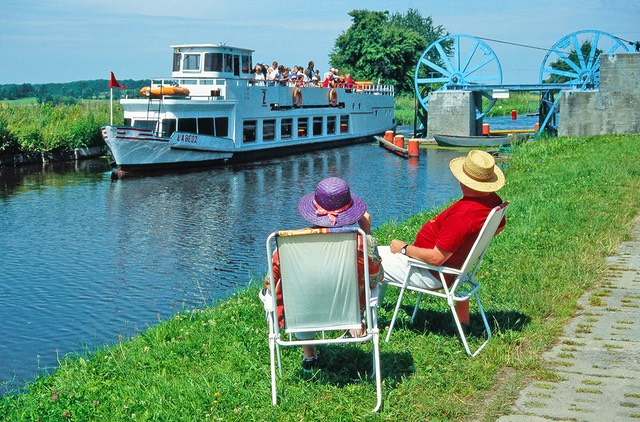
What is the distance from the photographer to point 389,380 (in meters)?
4.82

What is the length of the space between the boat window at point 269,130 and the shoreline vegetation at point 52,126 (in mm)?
6475

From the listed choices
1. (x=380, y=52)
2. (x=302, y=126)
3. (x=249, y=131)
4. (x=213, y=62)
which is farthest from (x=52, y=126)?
(x=380, y=52)

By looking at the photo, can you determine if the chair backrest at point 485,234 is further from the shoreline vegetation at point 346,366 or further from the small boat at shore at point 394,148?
the small boat at shore at point 394,148

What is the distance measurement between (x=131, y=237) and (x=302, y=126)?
2155 centimetres

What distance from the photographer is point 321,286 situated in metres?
4.51

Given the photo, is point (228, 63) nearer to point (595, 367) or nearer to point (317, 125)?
point (317, 125)

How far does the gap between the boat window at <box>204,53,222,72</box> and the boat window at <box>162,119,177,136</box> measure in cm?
311

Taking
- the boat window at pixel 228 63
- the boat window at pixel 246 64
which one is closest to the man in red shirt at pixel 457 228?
the boat window at pixel 228 63

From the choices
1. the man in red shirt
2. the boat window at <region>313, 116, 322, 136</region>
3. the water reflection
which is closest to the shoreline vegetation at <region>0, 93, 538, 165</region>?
the water reflection

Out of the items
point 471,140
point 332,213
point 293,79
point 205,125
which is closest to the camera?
point 332,213

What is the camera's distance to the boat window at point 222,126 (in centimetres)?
2959

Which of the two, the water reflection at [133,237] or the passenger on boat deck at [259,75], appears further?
the passenger on boat deck at [259,75]

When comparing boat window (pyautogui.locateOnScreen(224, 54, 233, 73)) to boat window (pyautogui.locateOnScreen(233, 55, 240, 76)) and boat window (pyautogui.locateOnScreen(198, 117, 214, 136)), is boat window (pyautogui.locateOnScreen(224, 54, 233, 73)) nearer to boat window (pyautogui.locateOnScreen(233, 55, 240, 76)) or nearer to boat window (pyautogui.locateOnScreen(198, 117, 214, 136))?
boat window (pyautogui.locateOnScreen(233, 55, 240, 76))

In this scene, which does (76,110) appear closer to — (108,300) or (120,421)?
(108,300)
